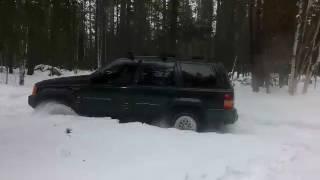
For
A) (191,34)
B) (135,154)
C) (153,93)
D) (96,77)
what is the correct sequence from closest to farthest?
1. (135,154)
2. (153,93)
3. (96,77)
4. (191,34)

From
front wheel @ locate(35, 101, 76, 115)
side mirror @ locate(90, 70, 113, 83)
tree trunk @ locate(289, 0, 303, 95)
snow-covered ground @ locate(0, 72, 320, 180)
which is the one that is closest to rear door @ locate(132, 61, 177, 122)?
side mirror @ locate(90, 70, 113, 83)

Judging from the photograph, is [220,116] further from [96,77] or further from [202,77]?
[96,77]

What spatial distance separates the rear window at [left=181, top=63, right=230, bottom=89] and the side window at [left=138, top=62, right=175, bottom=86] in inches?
11.0

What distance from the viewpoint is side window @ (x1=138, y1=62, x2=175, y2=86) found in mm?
11523

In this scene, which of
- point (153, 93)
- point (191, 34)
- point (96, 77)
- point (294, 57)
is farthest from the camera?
point (191, 34)

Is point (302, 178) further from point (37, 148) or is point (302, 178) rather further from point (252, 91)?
point (252, 91)

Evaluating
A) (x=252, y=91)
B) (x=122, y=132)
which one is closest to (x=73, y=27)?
(x=252, y=91)

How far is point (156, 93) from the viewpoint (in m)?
11.4

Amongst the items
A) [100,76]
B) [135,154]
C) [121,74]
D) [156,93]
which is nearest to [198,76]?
[156,93]

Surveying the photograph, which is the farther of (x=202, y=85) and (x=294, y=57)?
(x=294, y=57)

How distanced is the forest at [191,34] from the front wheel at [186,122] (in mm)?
1335

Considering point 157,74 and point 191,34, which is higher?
point 191,34

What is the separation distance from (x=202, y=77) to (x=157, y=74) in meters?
0.97

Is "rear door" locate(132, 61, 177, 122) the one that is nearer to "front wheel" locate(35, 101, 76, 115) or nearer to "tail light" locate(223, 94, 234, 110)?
"tail light" locate(223, 94, 234, 110)
